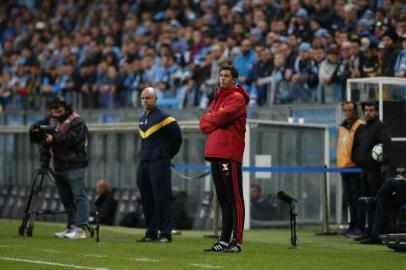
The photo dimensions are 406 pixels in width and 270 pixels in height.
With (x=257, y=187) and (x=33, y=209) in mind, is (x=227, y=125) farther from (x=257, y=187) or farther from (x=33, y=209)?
(x=257, y=187)

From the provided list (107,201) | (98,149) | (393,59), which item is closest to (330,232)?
(393,59)

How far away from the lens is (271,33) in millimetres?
24641

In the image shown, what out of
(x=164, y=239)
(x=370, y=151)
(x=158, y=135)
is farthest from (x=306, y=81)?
(x=164, y=239)

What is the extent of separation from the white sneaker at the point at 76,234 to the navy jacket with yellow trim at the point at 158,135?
1645 millimetres

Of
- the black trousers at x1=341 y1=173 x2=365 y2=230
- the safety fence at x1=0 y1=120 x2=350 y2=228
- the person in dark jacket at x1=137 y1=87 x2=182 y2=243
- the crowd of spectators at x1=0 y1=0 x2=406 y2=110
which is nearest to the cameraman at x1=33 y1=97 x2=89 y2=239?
the person in dark jacket at x1=137 y1=87 x2=182 y2=243

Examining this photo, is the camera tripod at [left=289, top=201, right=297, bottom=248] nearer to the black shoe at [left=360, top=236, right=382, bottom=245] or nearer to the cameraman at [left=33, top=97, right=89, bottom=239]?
the black shoe at [left=360, top=236, right=382, bottom=245]

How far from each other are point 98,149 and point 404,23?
732 cm

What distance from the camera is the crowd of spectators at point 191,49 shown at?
850 inches

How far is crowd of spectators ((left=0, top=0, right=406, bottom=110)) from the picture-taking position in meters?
21.6

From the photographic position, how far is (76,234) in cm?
1703

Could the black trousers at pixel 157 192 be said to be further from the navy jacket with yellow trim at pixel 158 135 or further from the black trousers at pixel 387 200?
the black trousers at pixel 387 200

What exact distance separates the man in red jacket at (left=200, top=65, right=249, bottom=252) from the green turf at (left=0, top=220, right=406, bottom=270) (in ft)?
1.33

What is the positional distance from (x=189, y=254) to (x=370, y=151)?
5.06 meters

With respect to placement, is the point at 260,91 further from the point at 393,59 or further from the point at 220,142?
the point at 220,142
